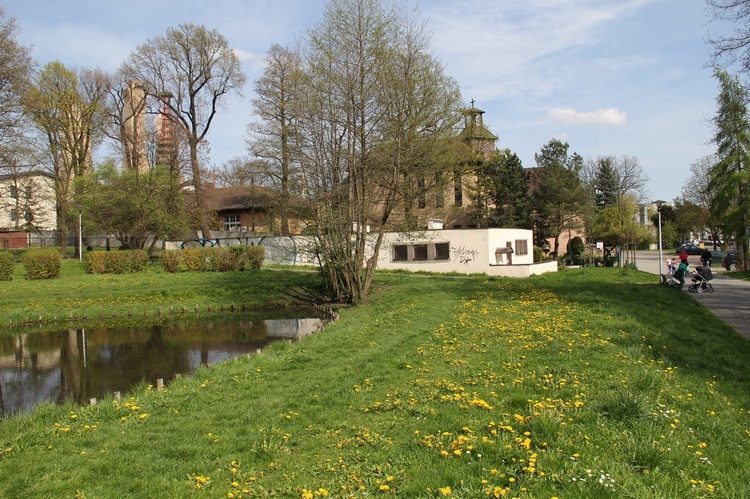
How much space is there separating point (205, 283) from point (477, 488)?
26.9m

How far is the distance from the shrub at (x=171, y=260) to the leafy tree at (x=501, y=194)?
25.6m

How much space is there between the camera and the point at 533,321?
12828 millimetres

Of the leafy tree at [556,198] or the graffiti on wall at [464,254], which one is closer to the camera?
the graffiti on wall at [464,254]

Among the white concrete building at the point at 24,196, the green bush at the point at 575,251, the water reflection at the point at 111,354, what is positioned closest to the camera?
the water reflection at the point at 111,354

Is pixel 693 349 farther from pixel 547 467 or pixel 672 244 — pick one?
pixel 672 244

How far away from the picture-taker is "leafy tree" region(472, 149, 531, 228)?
4762 centimetres

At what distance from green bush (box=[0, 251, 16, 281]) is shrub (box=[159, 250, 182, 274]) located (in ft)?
25.3

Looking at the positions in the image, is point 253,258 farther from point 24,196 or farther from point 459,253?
point 24,196

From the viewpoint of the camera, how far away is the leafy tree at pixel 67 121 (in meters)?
41.9

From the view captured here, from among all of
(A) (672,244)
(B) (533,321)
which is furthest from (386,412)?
(A) (672,244)

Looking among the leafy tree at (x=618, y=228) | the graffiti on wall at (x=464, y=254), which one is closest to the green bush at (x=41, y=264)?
the graffiti on wall at (x=464, y=254)

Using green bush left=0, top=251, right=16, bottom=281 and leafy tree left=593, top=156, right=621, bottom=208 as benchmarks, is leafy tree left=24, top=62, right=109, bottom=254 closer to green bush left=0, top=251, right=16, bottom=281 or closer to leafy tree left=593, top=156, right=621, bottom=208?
green bush left=0, top=251, right=16, bottom=281

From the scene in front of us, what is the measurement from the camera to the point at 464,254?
1323 inches

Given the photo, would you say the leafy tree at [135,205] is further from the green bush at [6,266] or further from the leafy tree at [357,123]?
the leafy tree at [357,123]
